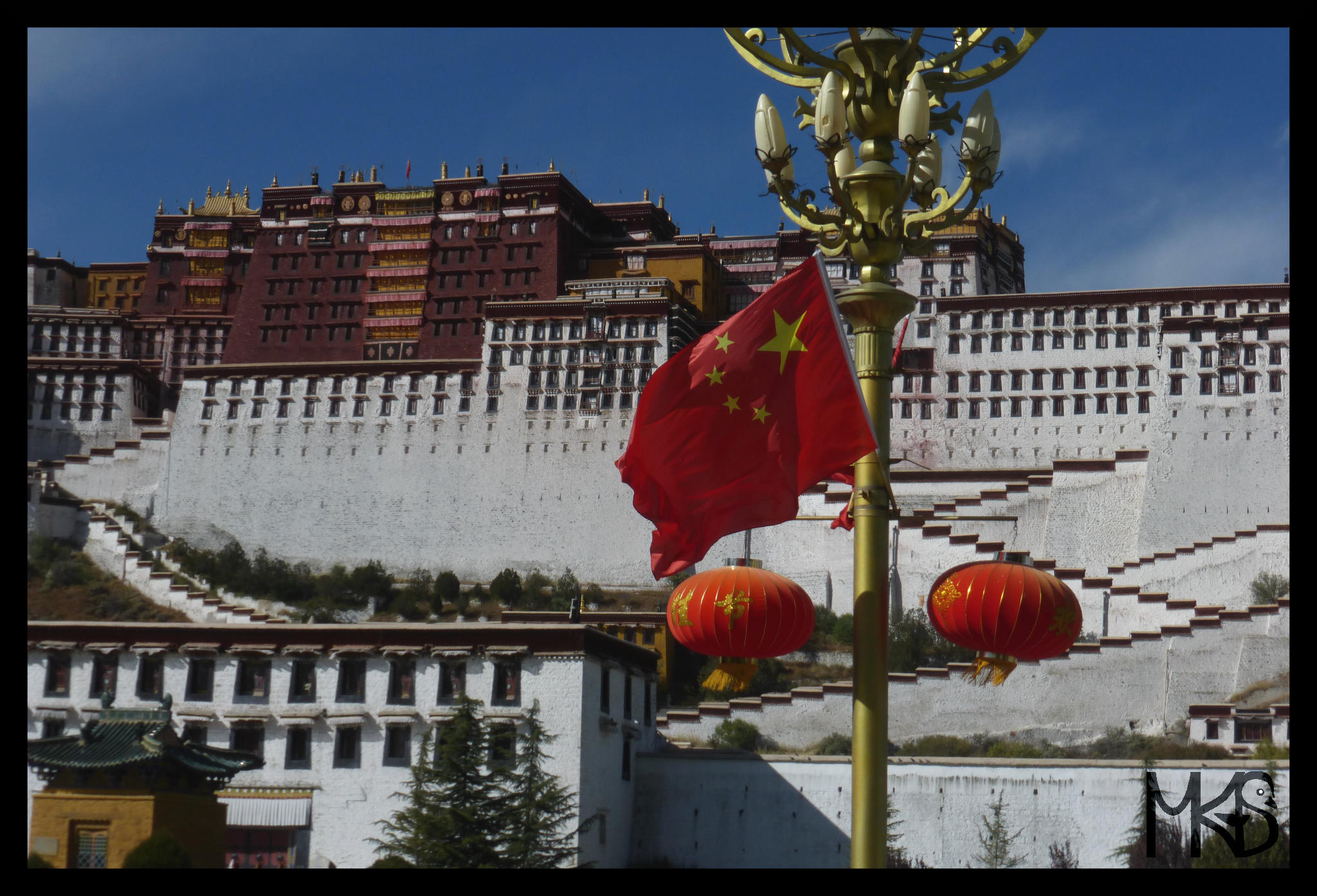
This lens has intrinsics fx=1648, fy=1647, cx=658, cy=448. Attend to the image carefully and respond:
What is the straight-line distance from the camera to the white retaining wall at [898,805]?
34.8 metres

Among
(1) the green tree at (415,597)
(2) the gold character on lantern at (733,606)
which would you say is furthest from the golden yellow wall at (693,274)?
(2) the gold character on lantern at (733,606)

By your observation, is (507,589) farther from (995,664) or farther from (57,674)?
(995,664)

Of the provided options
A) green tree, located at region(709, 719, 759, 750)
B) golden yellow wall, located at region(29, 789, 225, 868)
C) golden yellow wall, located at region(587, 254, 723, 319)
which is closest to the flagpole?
golden yellow wall, located at region(29, 789, 225, 868)

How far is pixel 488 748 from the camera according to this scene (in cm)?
3381

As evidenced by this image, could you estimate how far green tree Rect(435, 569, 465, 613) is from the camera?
64.3m

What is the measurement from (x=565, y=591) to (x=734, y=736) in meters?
20.5

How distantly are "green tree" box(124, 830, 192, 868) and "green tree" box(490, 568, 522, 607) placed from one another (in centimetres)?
3411

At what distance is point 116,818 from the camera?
29.3 metres

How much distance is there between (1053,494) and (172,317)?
4810cm

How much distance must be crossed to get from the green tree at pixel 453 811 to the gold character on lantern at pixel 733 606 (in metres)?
21.6

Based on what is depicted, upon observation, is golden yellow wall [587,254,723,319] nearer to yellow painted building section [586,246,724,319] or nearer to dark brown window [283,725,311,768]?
yellow painted building section [586,246,724,319]
